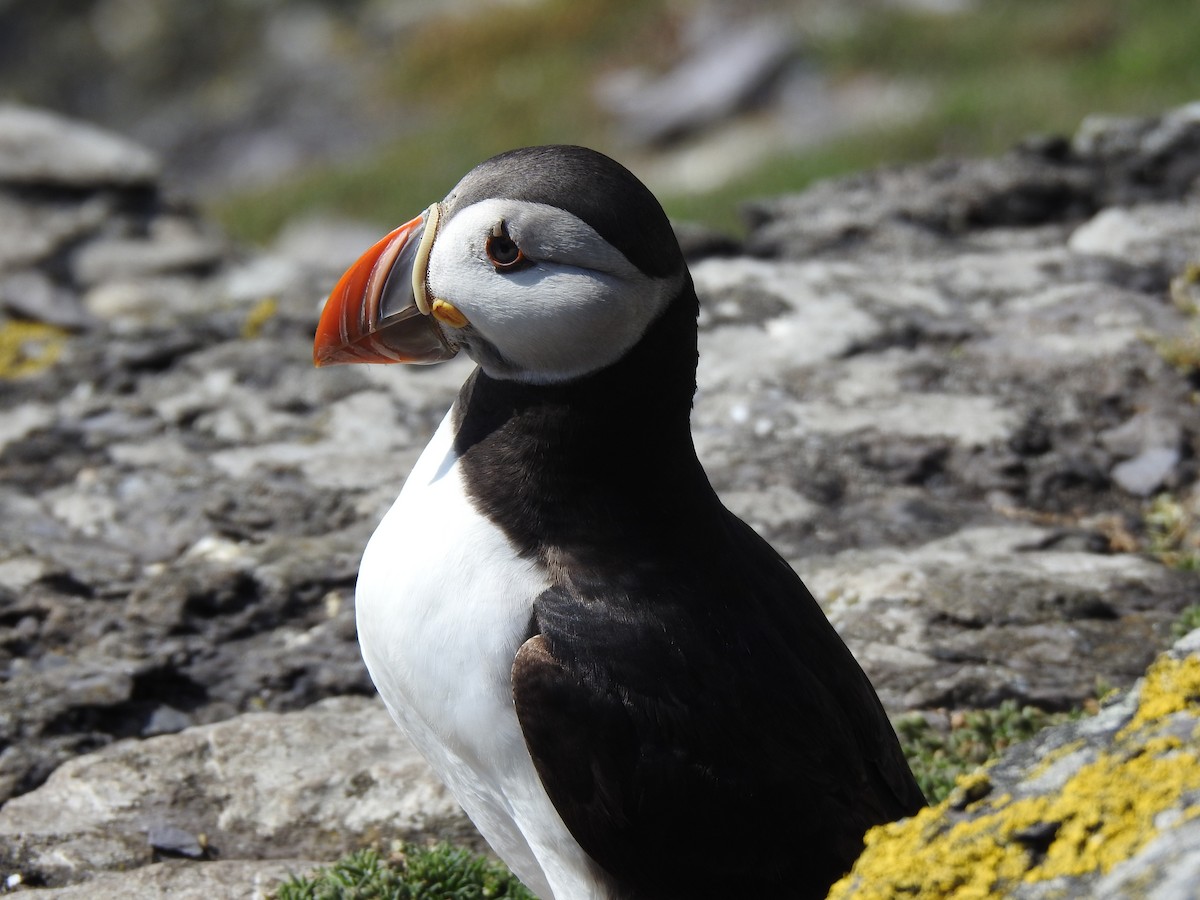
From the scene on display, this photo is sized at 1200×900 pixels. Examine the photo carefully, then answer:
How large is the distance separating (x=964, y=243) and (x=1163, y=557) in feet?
8.67

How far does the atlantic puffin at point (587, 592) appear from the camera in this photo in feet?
9.62

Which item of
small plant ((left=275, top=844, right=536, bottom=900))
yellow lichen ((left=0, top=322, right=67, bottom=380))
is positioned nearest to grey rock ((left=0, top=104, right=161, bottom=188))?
yellow lichen ((left=0, top=322, right=67, bottom=380))

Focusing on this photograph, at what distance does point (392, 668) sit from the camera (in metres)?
3.20

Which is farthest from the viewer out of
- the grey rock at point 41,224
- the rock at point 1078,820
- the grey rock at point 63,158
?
the grey rock at point 63,158

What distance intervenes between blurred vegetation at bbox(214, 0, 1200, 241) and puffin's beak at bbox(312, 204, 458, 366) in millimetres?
6673

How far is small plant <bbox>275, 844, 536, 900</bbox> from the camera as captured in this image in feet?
11.8

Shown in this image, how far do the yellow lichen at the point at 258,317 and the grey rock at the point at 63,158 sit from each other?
199 centimetres

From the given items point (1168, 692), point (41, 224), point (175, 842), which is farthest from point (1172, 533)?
point (41, 224)

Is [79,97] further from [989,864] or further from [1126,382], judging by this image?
[989,864]

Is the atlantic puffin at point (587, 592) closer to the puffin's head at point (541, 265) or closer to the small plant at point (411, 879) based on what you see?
the puffin's head at point (541, 265)

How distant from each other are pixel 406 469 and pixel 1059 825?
344 cm

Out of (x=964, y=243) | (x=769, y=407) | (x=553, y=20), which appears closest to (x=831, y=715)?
(x=769, y=407)

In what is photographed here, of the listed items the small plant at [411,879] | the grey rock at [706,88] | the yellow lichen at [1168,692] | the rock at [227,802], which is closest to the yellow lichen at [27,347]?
the rock at [227,802]

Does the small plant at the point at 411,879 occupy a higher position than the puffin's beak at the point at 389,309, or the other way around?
the puffin's beak at the point at 389,309
